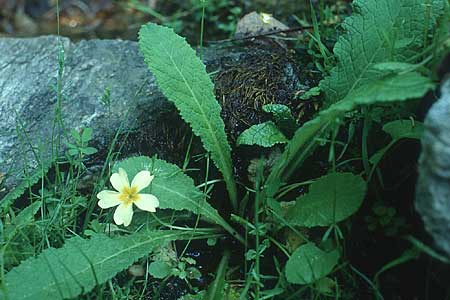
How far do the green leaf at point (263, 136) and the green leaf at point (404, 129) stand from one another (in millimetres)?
369

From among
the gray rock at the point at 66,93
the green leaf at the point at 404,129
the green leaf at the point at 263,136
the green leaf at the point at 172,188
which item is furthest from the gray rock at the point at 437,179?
the gray rock at the point at 66,93

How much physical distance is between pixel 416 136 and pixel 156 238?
0.89 metres

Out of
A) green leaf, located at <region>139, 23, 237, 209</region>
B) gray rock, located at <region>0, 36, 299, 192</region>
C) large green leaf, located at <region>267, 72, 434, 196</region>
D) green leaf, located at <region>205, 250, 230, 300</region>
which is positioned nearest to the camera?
large green leaf, located at <region>267, 72, 434, 196</region>

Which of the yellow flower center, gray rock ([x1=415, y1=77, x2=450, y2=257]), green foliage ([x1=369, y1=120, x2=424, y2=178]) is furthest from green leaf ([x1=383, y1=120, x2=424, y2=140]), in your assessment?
the yellow flower center

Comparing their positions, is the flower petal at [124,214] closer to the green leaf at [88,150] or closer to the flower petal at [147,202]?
the flower petal at [147,202]

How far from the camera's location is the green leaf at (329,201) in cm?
197

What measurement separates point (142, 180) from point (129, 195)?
64mm

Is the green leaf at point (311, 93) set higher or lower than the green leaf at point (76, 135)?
higher

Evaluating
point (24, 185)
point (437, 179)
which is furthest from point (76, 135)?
point (437, 179)

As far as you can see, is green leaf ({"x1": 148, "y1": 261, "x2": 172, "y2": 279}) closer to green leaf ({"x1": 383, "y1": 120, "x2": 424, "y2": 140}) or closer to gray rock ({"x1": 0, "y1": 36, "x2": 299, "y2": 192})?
Answer: gray rock ({"x1": 0, "y1": 36, "x2": 299, "y2": 192})

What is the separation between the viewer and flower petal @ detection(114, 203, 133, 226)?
209 cm

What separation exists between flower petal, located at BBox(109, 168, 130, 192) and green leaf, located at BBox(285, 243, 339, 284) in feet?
1.95

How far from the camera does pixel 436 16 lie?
2.20 m

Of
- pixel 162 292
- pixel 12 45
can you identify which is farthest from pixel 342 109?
pixel 12 45
